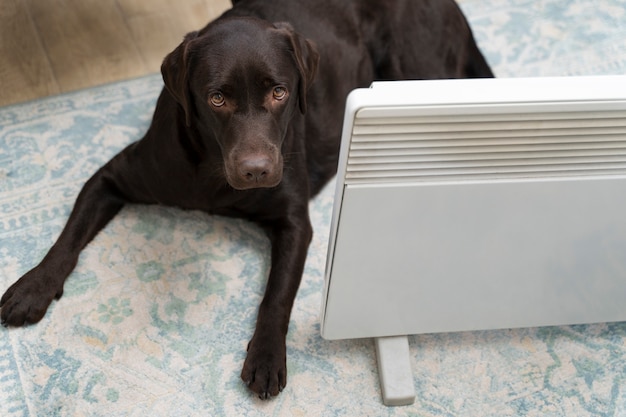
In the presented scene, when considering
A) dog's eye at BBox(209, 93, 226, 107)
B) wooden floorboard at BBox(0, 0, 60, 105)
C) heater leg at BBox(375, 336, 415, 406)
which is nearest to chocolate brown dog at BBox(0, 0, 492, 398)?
dog's eye at BBox(209, 93, 226, 107)

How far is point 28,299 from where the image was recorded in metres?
1.75

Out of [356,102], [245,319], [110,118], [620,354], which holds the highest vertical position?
[356,102]

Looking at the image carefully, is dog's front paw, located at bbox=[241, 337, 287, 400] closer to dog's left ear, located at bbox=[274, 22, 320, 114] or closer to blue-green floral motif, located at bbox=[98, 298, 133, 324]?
blue-green floral motif, located at bbox=[98, 298, 133, 324]

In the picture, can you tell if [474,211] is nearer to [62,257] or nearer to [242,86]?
[242,86]

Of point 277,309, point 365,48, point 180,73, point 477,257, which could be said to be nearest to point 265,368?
point 277,309

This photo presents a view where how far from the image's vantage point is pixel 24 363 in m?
1.70

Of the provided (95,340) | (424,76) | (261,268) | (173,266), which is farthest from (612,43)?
(95,340)

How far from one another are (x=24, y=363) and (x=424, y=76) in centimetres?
127

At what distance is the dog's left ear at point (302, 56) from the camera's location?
1.59m

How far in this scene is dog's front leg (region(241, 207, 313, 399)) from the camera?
166 cm

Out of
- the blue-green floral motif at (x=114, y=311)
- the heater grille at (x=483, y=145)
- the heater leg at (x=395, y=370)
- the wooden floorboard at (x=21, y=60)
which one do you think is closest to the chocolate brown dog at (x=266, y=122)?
the blue-green floral motif at (x=114, y=311)

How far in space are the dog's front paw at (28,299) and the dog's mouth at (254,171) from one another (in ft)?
1.83

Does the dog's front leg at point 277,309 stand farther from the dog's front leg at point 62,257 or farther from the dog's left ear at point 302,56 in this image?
the dog's front leg at point 62,257

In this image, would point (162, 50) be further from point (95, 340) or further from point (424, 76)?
point (95, 340)
